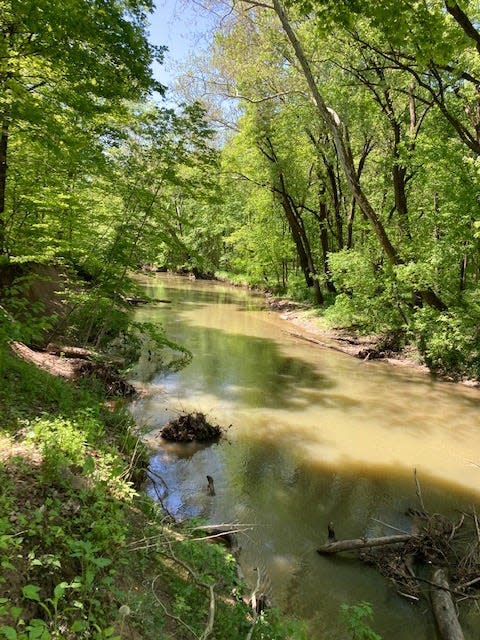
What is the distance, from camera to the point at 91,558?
284 cm

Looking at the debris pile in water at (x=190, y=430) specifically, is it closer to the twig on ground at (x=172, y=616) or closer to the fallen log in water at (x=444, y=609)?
the fallen log in water at (x=444, y=609)

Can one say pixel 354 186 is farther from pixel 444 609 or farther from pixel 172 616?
pixel 172 616

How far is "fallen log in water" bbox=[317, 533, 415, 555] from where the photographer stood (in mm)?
5391

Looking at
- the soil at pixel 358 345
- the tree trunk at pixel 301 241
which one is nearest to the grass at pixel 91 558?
the soil at pixel 358 345

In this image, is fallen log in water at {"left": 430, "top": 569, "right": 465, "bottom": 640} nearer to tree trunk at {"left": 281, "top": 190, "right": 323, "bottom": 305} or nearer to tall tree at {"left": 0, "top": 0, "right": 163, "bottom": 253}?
tall tree at {"left": 0, "top": 0, "right": 163, "bottom": 253}

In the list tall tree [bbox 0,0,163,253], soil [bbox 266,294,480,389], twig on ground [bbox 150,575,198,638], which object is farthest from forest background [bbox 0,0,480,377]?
twig on ground [bbox 150,575,198,638]

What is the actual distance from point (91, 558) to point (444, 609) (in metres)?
3.69

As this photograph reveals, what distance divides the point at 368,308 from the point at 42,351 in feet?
38.0

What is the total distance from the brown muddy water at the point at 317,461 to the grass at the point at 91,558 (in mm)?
1178

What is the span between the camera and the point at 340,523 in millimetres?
6332

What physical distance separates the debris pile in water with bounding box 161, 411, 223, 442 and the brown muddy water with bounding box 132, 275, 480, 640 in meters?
0.21

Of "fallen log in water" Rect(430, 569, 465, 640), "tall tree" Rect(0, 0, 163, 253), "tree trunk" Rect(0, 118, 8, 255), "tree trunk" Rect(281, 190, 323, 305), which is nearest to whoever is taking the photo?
"fallen log in water" Rect(430, 569, 465, 640)

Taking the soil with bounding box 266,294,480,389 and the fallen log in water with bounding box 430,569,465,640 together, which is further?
the soil with bounding box 266,294,480,389

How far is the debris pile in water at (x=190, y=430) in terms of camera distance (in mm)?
8531
